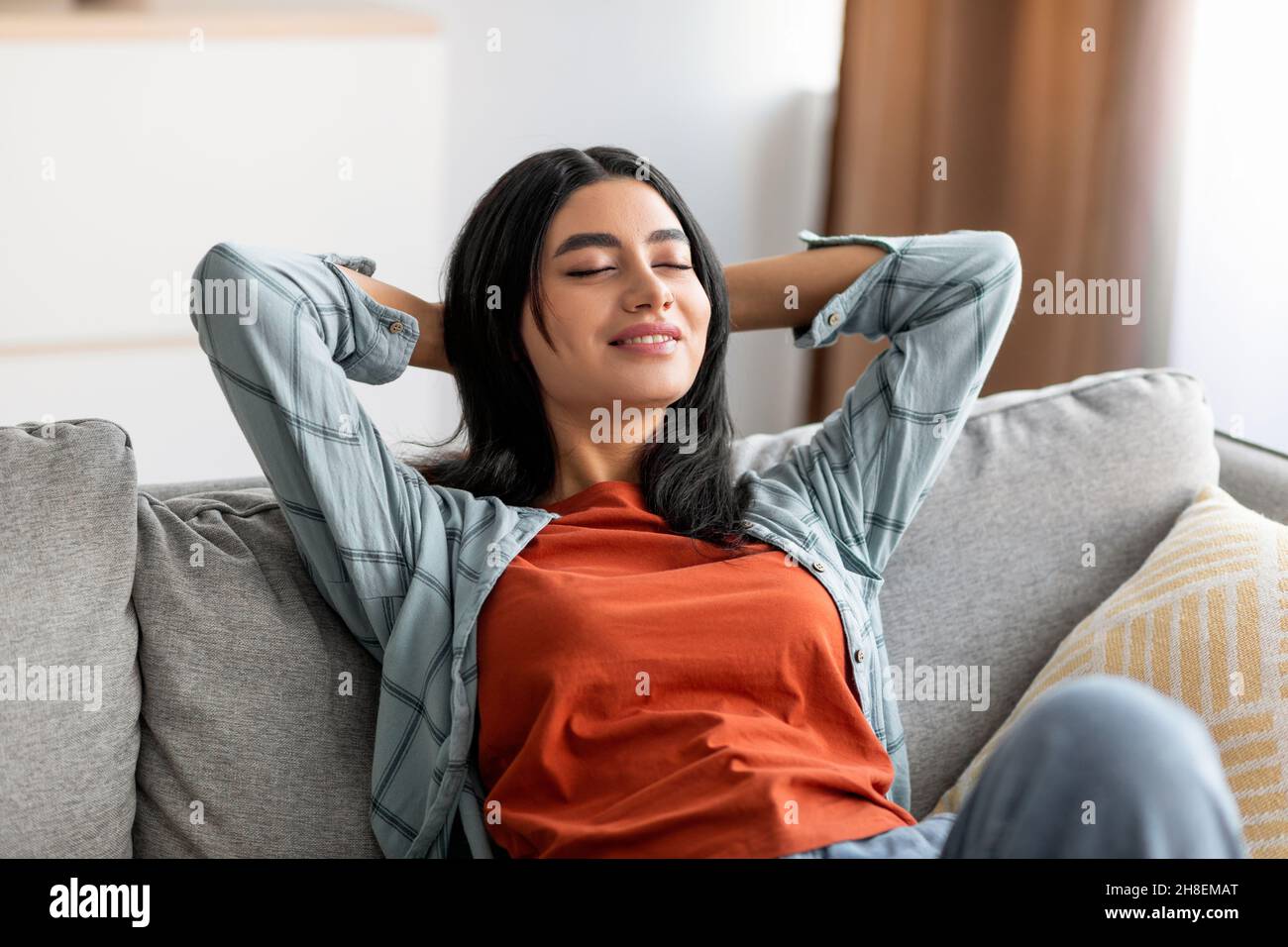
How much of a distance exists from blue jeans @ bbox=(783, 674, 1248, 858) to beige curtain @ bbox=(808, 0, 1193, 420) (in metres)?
1.82

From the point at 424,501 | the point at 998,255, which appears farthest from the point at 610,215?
the point at 998,255

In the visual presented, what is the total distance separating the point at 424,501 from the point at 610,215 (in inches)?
14.4

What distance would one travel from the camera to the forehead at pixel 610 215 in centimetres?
144

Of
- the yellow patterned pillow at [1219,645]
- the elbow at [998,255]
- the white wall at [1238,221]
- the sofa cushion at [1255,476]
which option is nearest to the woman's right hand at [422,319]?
the elbow at [998,255]

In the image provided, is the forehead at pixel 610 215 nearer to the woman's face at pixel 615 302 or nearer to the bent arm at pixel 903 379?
the woman's face at pixel 615 302

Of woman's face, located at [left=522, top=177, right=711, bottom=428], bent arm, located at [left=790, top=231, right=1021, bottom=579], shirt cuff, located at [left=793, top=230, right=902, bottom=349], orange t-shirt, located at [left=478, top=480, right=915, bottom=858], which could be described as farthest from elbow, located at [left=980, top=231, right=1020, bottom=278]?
orange t-shirt, located at [left=478, top=480, right=915, bottom=858]

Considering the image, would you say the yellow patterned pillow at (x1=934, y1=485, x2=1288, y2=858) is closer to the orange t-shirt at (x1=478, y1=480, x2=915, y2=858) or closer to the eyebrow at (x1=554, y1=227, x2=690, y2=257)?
the orange t-shirt at (x1=478, y1=480, x2=915, y2=858)

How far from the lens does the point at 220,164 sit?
8.74 ft

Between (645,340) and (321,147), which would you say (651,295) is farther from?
(321,147)

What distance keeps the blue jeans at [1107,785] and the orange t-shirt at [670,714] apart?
0.22 meters

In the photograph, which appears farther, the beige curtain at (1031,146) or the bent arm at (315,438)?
the beige curtain at (1031,146)

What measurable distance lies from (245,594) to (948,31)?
2.13 metres

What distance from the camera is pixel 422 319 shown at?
4.98ft
